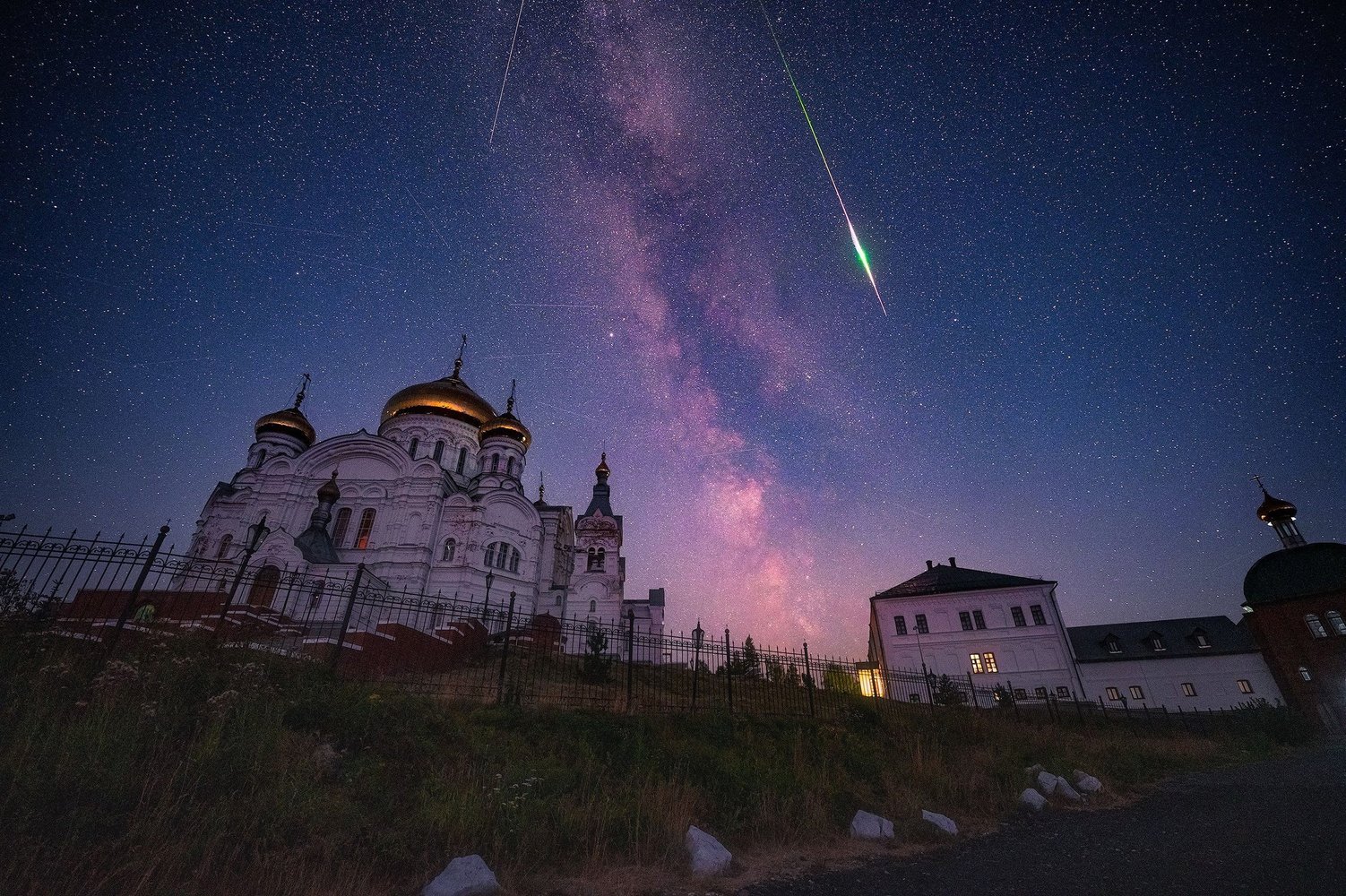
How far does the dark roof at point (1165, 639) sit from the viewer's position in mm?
37188

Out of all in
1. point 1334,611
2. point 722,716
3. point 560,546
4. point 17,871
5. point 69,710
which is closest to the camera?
point 17,871

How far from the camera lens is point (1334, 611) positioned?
3203cm

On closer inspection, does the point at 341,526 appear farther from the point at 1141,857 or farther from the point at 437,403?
the point at 1141,857

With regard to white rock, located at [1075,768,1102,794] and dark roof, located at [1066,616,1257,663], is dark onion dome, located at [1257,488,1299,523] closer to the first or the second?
dark roof, located at [1066,616,1257,663]

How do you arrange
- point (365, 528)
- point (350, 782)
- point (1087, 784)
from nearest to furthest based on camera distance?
point (350, 782), point (1087, 784), point (365, 528)

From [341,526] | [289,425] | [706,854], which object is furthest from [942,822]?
[289,425]

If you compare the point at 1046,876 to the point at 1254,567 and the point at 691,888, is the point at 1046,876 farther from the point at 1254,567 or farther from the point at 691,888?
the point at 1254,567

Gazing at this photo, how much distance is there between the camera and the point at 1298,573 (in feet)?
113

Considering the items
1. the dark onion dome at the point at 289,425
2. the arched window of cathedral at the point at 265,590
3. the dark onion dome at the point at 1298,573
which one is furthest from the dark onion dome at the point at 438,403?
the dark onion dome at the point at 1298,573

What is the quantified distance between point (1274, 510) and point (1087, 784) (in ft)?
145

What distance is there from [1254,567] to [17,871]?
55.7 m

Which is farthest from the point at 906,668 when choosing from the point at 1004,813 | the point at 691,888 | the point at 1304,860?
the point at 691,888

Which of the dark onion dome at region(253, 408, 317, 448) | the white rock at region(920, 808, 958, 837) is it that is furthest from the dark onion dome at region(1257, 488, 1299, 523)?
the dark onion dome at region(253, 408, 317, 448)

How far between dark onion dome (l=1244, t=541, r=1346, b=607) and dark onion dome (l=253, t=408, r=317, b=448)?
202 feet
